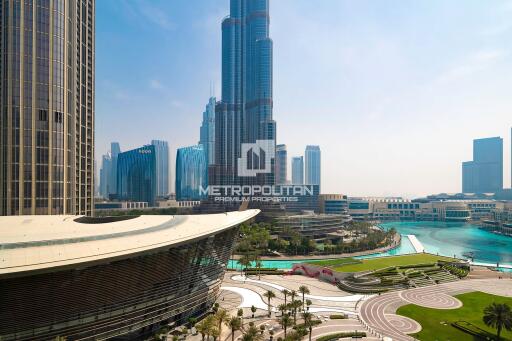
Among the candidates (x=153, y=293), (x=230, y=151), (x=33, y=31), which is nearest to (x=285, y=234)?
(x=230, y=151)

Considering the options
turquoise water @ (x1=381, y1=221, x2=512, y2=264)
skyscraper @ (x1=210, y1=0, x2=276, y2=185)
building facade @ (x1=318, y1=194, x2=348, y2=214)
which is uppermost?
skyscraper @ (x1=210, y1=0, x2=276, y2=185)

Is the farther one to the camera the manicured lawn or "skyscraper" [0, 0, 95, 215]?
the manicured lawn

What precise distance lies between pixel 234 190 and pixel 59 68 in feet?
394

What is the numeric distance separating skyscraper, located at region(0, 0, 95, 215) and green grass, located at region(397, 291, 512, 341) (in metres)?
66.5

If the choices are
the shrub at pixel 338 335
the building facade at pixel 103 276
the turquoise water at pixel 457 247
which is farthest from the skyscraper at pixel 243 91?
the building facade at pixel 103 276

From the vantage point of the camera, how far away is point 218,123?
7475 inches

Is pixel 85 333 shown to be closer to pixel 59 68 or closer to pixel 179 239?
pixel 179 239

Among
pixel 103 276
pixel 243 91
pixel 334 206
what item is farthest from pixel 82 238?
pixel 334 206

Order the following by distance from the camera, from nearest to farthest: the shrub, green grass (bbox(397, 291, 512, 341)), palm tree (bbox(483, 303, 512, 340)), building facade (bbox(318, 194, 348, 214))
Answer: palm tree (bbox(483, 303, 512, 340)) < the shrub < green grass (bbox(397, 291, 512, 341)) < building facade (bbox(318, 194, 348, 214))

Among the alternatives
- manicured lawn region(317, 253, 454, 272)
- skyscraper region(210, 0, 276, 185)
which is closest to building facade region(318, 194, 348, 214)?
skyscraper region(210, 0, 276, 185)

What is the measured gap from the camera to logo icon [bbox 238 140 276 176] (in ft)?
555

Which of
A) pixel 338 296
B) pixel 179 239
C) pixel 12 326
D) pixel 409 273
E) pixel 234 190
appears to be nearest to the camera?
pixel 12 326

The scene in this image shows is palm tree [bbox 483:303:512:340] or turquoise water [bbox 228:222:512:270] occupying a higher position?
palm tree [bbox 483:303:512:340]

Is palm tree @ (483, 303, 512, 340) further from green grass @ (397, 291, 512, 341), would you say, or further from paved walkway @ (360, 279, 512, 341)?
paved walkway @ (360, 279, 512, 341)
